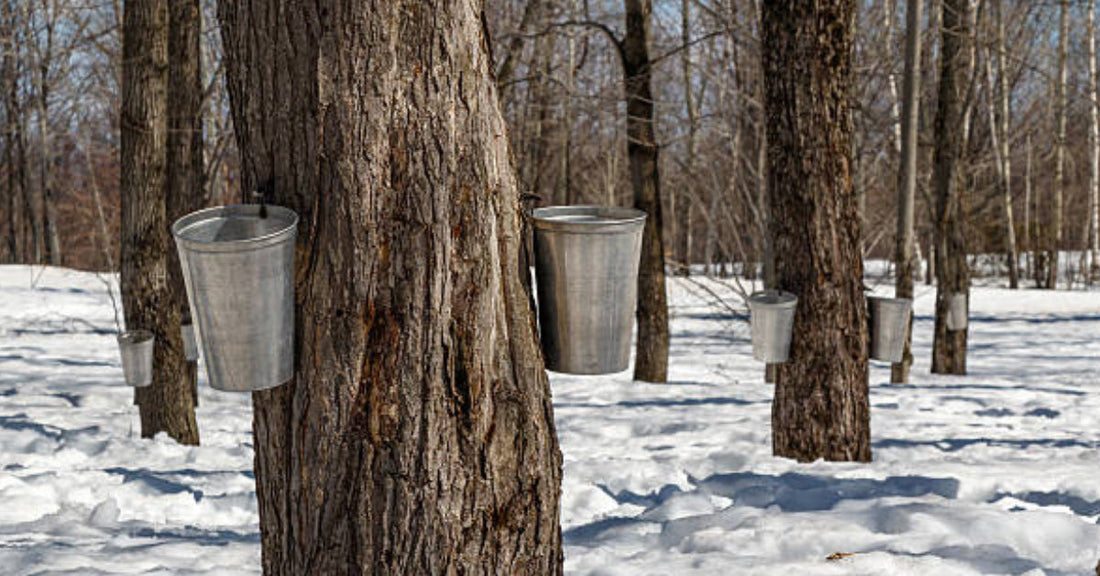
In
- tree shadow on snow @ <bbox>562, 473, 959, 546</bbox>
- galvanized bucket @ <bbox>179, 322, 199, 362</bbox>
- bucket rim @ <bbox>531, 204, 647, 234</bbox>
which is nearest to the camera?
bucket rim @ <bbox>531, 204, 647, 234</bbox>

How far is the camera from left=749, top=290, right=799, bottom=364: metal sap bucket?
3.94m

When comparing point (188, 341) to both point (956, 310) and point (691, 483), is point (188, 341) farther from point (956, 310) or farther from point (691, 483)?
point (956, 310)

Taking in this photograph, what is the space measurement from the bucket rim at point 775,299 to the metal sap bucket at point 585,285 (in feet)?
6.84

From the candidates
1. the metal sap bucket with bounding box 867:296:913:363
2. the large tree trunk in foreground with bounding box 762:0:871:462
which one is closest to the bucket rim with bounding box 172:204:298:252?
the large tree trunk in foreground with bounding box 762:0:871:462

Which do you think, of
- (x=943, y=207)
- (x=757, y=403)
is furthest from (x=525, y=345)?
(x=943, y=207)

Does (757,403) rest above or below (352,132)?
below

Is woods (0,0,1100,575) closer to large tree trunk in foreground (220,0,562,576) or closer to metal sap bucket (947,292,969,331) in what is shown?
large tree trunk in foreground (220,0,562,576)

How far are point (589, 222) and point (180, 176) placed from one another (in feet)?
17.9

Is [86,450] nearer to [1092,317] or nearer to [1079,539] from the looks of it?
[1079,539]

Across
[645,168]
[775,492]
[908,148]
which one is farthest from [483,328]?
[908,148]

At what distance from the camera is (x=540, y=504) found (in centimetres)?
175

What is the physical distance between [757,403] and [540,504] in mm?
5259

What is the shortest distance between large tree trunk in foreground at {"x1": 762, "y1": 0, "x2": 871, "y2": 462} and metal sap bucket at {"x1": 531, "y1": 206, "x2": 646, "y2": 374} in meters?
2.28

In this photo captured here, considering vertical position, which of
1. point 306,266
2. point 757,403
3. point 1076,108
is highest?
point 1076,108
